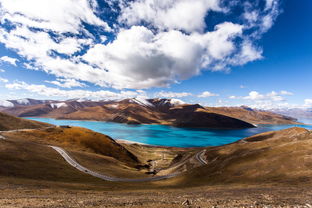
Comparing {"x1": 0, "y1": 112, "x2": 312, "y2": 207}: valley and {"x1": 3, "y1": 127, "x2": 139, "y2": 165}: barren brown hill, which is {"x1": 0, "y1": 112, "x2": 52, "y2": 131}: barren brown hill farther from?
{"x1": 0, "y1": 112, "x2": 312, "y2": 207}: valley

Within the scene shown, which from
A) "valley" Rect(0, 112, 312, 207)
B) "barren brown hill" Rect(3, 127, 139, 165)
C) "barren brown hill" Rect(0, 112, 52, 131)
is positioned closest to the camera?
"valley" Rect(0, 112, 312, 207)

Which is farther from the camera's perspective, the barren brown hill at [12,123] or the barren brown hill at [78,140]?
the barren brown hill at [12,123]

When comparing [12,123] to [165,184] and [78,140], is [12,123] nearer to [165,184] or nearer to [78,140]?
[78,140]

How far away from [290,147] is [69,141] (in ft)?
307

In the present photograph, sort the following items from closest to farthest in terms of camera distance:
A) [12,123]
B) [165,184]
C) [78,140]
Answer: [165,184] → [78,140] → [12,123]

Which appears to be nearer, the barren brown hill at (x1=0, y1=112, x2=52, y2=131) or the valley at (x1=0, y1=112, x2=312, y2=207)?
the valley at (x1=0, y1=112, x2=312, y2=207)

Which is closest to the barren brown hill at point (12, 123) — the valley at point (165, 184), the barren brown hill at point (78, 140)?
the barren brown hill at point (78, 140)

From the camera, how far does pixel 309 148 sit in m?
37.2

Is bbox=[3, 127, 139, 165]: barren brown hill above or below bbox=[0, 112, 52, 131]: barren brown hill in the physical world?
below

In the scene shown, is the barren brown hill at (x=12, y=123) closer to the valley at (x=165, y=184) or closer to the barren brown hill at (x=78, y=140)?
the barren brown hill at (x=78, y=140)

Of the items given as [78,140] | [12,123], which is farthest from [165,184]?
[12,123]

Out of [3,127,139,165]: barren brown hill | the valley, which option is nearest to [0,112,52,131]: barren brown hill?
[3,127,139,165]: barren brown hill

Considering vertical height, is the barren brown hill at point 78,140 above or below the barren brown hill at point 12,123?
below

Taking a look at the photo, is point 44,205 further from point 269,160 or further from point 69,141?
point 69,141
